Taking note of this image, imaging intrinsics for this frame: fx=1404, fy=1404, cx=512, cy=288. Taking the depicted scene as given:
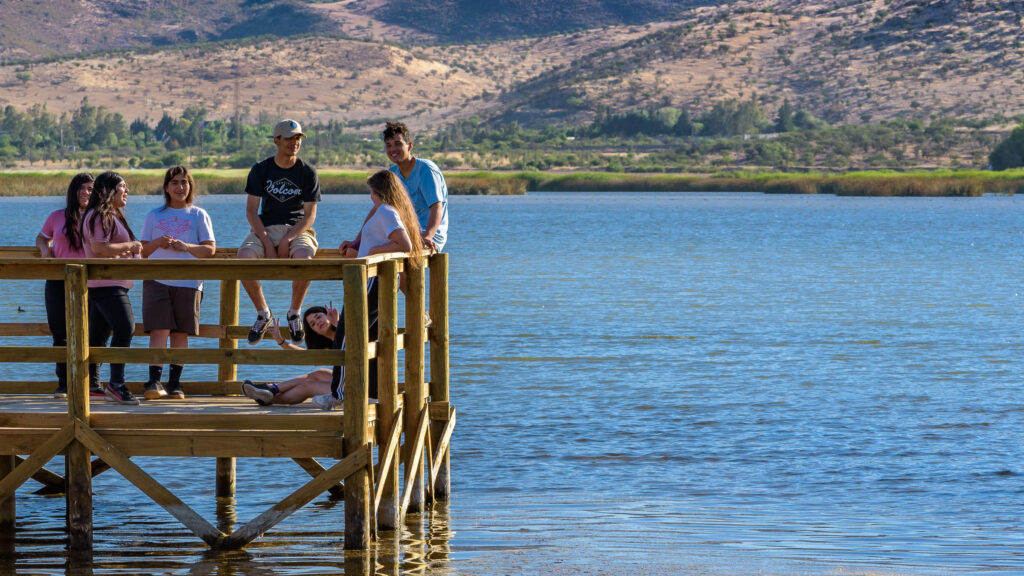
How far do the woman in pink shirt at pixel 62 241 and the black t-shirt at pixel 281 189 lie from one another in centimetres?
135

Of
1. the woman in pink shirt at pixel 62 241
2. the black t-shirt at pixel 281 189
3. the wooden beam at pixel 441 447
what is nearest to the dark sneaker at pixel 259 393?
the woman in pink shirt at pixel 62 241

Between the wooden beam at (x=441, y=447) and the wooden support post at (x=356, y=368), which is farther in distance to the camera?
the wooden beam at (x=441, y=447)

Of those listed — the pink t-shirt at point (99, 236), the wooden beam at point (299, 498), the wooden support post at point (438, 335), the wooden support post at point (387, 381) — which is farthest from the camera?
the wooden support post at point (438, 335)

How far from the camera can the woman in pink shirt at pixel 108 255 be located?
1085 cm

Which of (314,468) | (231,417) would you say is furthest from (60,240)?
(314,468)

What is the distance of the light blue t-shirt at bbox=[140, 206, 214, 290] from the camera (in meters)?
11.1

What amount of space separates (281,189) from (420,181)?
1.15m

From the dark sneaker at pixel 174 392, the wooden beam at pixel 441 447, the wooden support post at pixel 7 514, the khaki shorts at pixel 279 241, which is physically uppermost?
the khaki shorts at pixel 279 241

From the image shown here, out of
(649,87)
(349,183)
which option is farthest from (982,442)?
(649,87)

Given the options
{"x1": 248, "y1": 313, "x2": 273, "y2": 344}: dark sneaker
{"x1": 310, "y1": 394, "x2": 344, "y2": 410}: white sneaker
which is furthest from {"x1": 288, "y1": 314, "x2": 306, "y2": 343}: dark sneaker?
{"x1": 310, "y1": 394, "x2": 344, "y2": 410}: white sneaker

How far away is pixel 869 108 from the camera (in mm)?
164875

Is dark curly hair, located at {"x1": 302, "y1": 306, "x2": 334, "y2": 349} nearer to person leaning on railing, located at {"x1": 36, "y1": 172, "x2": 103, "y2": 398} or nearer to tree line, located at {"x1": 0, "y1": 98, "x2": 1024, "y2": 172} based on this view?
person leaning on railing, located at {"x1": 36, "y1": 172, "x2": 103, "y2": 398}

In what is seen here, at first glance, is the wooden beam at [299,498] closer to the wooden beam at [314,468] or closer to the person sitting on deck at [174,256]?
the person sitting on deck at [174,256]

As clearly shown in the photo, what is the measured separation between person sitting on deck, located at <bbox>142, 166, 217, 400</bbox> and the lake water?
1.63 m
